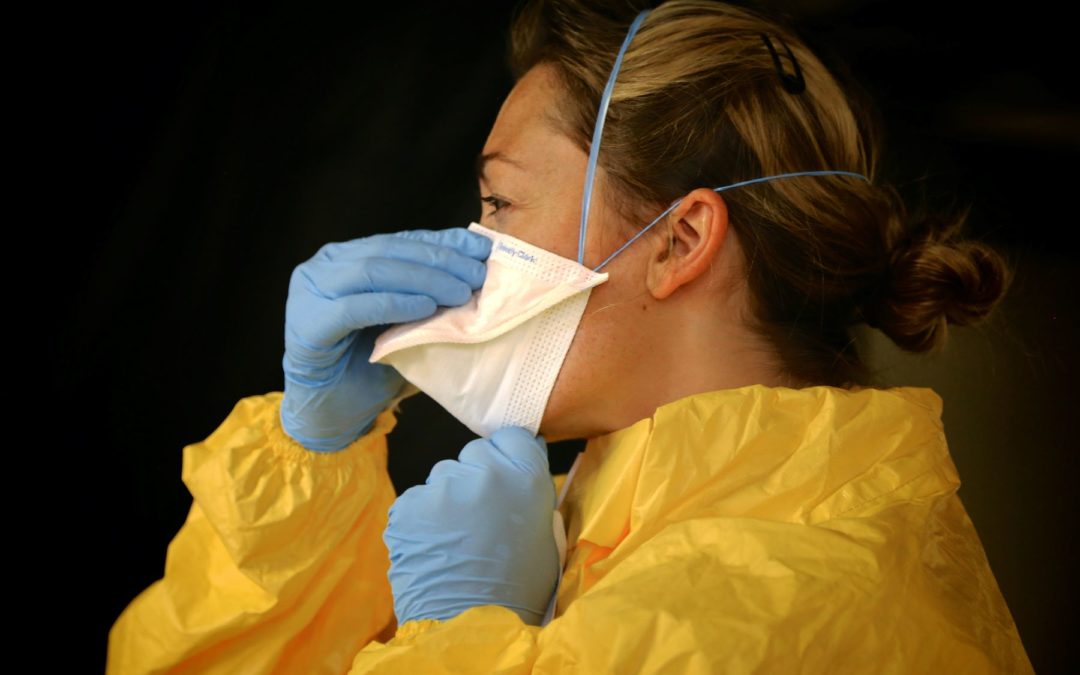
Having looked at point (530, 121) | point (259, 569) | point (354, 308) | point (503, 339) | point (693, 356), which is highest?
point (530, 121)

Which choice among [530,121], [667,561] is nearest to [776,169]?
[530,121]

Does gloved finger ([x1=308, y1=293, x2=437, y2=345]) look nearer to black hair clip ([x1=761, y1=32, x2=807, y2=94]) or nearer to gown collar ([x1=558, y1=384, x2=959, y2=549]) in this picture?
gown collar ([x1=558, y1=384, x2=959, y2=549])

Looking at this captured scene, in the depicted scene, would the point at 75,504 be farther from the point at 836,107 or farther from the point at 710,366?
the point at 836,107

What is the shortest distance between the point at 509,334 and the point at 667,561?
42cm

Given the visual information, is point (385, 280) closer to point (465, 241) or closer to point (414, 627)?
point (465, 241)

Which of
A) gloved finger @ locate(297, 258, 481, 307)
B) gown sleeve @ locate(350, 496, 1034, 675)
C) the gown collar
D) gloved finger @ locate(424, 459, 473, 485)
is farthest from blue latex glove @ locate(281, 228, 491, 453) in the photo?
gown sleeve @ locate(350, 496, 1034, 675)

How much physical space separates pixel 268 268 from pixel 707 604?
1.24 meters

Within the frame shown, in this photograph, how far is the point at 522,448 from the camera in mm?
A: 1213

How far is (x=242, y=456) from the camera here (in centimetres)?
144

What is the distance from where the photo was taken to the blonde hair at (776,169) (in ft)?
4.00

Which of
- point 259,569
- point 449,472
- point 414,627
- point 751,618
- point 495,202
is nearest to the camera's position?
point 751,618

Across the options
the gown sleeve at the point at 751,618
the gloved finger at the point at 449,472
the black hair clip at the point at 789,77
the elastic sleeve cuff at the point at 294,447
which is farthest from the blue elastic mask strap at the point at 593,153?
the elastic sleeve cuff at the point at 294,447

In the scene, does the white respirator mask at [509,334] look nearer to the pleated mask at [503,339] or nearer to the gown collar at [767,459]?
the pleated mask at [503,339]

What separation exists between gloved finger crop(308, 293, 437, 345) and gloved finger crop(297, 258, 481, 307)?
2cm
